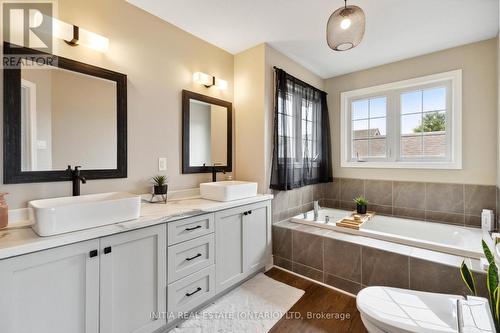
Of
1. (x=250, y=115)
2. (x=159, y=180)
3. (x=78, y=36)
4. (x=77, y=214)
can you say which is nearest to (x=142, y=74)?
(x=78, y=36)

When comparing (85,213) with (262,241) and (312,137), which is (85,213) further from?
(312,137)

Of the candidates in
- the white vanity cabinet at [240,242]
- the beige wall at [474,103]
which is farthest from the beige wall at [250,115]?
the beige wall at [474,103]

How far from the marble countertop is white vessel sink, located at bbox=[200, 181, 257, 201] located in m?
0.08

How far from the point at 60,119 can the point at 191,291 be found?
1.58 metres

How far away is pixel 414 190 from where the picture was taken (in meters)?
2.92

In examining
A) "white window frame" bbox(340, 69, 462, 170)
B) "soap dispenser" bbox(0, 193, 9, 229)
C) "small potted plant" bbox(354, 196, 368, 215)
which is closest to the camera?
"soap dispenser" bbox(0, 193, 9, 229)

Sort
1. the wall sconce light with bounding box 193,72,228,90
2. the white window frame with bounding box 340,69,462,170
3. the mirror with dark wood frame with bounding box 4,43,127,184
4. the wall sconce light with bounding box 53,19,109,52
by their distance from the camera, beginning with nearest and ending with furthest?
the mirror with dark wood frame with bounding box 4,43,127,184, the wall sconce light with bounding box 53,19,109,52, the wall sconce light with bounding box 193,72,228,90, the white window frame with bounding box 340,69,462,170

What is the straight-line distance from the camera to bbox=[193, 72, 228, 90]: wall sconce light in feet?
7.85

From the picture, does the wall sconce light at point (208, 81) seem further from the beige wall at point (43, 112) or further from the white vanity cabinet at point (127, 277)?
the white vanity cabinet at point (127, 277)

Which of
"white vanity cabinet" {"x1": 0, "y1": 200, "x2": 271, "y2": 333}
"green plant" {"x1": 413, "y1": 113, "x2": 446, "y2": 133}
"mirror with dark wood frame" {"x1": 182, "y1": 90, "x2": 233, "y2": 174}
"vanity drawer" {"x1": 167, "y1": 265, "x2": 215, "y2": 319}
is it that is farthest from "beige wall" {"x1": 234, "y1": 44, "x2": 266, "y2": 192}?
"green plant" {"x1": 413, "y1": 113, "x2": 446, "y2": 133}

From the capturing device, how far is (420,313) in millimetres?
1260

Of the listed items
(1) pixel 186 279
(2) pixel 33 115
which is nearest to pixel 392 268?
(1) pixel 186 279

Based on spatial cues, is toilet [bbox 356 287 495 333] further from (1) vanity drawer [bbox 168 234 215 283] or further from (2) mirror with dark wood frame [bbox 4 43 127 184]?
(2) mirror with dark wood frame [bbox 4 43 127 184]

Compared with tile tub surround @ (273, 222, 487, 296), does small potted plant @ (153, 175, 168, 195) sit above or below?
above
